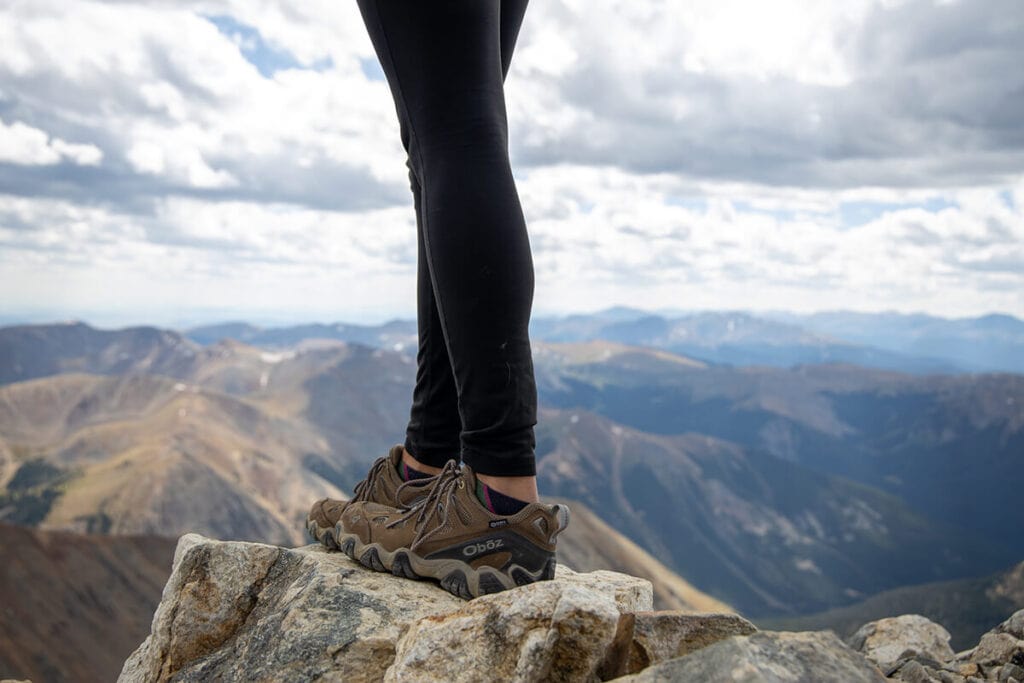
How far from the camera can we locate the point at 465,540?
382 cm

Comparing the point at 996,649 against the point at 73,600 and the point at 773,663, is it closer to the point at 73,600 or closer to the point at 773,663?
the point at 773,663

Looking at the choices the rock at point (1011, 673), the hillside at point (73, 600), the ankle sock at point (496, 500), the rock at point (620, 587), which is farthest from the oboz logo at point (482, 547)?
the hillside at point (73, 600)

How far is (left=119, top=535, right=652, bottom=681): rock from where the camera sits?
3.15m

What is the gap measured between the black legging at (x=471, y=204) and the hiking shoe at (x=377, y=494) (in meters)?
0.88

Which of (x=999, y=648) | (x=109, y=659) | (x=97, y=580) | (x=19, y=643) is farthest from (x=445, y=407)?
(x=97, y=580)

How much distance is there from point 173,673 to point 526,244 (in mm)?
2971

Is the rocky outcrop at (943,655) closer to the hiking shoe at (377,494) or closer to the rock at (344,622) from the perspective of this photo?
the rock at (344,622)

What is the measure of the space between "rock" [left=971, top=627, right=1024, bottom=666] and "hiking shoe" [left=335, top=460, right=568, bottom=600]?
357 centimetres

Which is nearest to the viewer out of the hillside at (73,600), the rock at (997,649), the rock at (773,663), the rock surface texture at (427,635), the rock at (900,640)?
the rock at (773,663)

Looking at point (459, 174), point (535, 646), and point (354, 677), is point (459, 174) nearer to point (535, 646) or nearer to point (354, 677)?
point (535, 646)

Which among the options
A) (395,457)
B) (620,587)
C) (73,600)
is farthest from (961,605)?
(395,457)

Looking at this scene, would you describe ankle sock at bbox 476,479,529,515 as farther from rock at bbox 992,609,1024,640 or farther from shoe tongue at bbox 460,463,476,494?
rock at bbox 992,609,1024,640

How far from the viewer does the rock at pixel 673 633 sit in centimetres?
325

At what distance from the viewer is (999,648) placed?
557 centimetres
